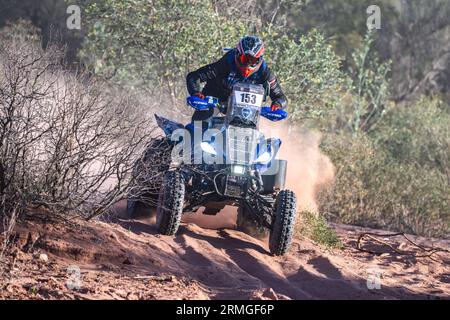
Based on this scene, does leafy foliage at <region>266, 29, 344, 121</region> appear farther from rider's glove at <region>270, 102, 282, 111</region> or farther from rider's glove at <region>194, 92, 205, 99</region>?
rider's glove at <region>194, 92, 205, 99</region>

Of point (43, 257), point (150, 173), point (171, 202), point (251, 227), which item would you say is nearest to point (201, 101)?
point (150, 173)

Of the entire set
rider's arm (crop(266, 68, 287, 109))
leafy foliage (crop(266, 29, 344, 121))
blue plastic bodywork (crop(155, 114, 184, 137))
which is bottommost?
blue plastic bodywork (crop(155, 114, 184, 137))

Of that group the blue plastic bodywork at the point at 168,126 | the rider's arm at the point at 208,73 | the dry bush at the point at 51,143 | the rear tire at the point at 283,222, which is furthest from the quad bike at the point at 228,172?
the dry bush at the point at 51,143

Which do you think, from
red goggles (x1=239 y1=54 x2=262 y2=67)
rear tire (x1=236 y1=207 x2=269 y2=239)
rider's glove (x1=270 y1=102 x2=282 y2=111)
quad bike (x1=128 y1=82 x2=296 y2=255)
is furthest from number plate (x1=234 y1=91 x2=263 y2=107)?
rear tire (x1=236 y1=207 x2=269 y2=239)

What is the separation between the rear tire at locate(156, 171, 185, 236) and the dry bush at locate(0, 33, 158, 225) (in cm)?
58

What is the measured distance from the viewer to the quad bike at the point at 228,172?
8484 mm

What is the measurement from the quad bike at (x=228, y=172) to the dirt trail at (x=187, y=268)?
357mm

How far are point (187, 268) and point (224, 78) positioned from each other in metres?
2.64

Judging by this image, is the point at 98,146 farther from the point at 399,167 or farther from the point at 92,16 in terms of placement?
the point at 399,167

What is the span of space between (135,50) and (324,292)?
29.7ft

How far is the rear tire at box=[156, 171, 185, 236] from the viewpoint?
830 cm

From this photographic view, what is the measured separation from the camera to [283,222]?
8.55 metres
